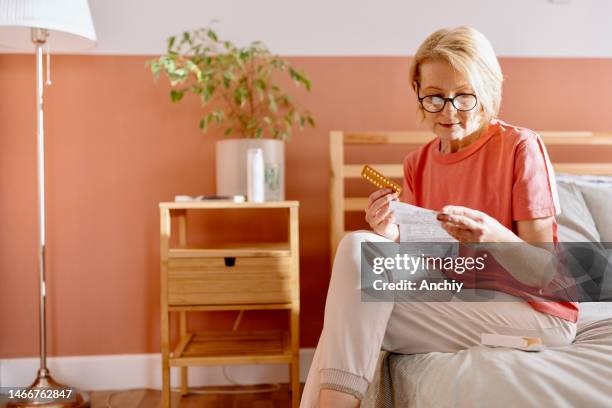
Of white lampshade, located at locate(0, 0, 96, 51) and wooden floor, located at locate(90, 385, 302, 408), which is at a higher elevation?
white lampshade, located at locate(0, 0, 96, 51)

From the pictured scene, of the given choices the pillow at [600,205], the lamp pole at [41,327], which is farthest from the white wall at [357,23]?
the pillow at [600,205]

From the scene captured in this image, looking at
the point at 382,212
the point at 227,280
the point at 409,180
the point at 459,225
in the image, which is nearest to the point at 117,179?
the point at 227,280

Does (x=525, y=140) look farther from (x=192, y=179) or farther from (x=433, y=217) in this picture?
(x=192, y=179)

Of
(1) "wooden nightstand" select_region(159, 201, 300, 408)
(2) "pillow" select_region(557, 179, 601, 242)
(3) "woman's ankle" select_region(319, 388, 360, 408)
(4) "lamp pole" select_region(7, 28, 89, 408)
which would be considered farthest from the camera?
(4) "lamp pole" select_region(7, 28, 89, 408)

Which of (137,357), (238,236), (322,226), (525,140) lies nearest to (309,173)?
(322,226)

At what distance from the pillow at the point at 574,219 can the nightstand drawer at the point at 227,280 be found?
0.83 metres

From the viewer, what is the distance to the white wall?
7.38 ft

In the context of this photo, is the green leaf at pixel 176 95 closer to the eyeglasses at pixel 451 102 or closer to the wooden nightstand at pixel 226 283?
the wooden nightstand at pixel 226 283

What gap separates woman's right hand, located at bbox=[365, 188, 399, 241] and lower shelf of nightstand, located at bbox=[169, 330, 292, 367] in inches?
29.4

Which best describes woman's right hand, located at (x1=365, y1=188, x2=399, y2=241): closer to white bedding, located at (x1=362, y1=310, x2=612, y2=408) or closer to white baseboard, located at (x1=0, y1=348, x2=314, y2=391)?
white bedding, located at (x1=362, y1=310, x2=612, y2=408)

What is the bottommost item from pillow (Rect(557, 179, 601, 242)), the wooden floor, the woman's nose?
the wooden floor

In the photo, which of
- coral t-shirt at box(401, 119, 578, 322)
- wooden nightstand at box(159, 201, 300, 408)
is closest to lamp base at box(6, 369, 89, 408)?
wooden nightstand at box(159, 201, 300, 408)

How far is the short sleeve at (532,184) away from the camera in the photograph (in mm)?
1155

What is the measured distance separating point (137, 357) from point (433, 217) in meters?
1.54
